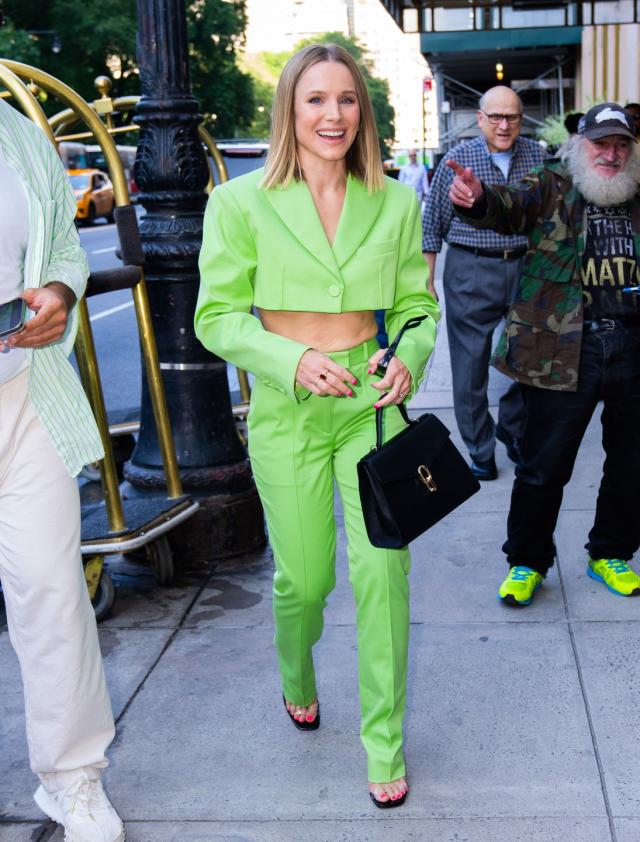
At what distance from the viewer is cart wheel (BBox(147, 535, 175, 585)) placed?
4984 millimetres

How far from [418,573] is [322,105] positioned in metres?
2.44

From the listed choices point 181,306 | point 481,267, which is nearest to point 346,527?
point 181,306

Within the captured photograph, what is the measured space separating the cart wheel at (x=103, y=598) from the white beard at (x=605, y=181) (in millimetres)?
2324

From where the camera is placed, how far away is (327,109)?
3184mm

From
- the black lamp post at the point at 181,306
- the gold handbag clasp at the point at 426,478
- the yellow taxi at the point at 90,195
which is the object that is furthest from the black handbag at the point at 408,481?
the yellow taxi at the point at 90,195

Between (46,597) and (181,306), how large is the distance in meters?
2.58

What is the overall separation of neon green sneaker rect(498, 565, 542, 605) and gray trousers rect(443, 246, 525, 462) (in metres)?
1.86

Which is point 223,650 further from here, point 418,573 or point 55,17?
point 55,17

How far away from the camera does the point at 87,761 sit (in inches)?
119

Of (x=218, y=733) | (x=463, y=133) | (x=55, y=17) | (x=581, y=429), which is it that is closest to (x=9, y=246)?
(x=218, y=733)

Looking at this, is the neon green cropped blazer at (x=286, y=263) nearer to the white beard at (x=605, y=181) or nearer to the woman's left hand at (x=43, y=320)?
the woman's left hand at (x=43, y=320)

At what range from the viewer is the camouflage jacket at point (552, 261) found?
434cm

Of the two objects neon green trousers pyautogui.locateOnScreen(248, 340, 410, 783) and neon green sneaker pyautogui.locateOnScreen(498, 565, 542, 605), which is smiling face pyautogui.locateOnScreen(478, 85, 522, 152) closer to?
neon green sneaker pyautogui.locateOnScreen(498, 565, 542, 605)

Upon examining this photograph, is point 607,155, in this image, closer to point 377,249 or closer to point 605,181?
point 605,181
